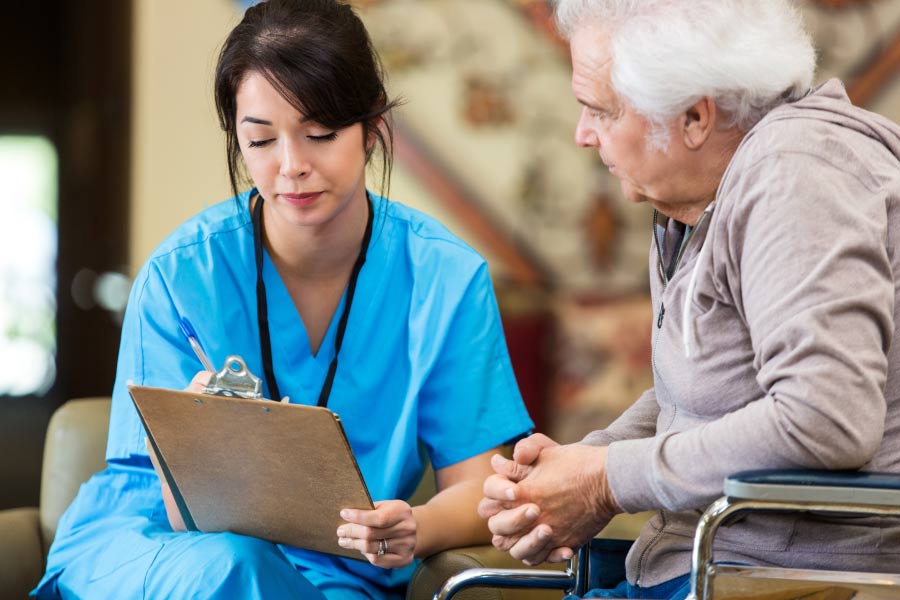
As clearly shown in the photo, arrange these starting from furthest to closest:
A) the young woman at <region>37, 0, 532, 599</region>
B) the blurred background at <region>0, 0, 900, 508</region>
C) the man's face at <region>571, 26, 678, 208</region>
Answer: the blurred background at <region>0, 0, 900, 508</region> < the young woman at <region>37, 0, 532, 599</region> < the man's face at <region>571, 26, 678, 208</region>

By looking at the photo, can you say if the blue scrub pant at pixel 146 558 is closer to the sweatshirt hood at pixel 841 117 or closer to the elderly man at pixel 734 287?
the elderly man at pixel 734 287

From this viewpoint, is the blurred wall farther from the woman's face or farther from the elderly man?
the elderly man

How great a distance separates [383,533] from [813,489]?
25.0 inches

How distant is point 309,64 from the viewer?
162 cm

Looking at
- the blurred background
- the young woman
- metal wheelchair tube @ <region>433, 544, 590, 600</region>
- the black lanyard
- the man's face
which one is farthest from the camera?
the blurred background

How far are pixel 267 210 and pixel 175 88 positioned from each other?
6.57 ft

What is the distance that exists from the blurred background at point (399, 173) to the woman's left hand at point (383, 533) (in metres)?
2.12

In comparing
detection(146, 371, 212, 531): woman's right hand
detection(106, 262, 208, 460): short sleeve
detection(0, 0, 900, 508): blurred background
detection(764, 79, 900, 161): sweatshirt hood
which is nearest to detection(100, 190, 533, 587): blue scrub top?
detection(106, 262, 208, 460): short sleeve

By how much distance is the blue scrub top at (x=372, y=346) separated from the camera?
1700mm

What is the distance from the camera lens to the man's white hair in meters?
1.20

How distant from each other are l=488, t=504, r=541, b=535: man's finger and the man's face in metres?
0.39

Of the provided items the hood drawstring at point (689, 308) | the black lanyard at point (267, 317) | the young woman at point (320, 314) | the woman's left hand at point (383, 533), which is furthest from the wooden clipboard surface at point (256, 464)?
the hood drawstring at point (689, 308)

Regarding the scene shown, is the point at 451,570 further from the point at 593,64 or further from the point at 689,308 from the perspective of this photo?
the point at 593,64

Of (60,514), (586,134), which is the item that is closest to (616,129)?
(586,134)
